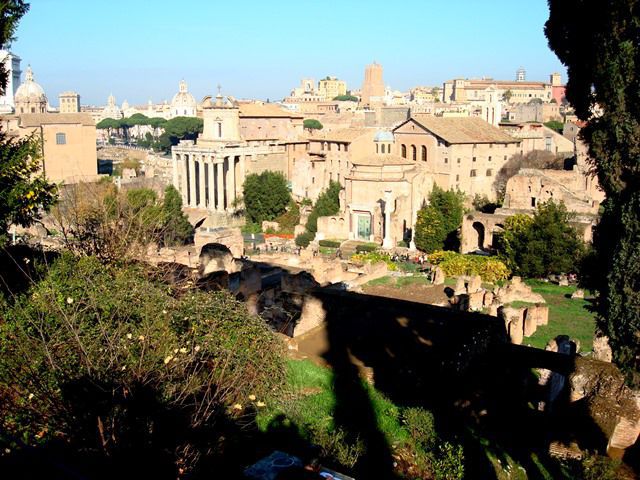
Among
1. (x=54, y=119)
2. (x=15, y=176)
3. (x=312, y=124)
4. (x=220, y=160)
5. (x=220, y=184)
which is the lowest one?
(x=220, y=184)

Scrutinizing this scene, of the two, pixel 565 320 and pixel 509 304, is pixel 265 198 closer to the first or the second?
pixel 509 304

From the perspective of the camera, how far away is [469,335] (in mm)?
9570

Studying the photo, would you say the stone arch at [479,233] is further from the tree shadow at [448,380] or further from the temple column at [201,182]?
the temple column at [201,182]

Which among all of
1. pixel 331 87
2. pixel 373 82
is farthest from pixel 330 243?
pixel 331 87

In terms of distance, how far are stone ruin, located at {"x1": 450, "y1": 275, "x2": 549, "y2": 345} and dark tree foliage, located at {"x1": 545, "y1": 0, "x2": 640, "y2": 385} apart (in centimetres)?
539

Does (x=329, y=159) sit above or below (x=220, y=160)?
above

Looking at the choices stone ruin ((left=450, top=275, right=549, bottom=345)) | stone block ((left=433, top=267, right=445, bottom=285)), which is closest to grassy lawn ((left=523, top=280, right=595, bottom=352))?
stone ruin ((left=450, top=275, right=549, bottom=345))

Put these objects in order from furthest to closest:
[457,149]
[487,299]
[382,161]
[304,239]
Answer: [457,149]
[382,161]
[304,239]
[487,299]

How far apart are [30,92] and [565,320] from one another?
70.0 meters

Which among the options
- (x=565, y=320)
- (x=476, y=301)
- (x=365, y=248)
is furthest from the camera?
(x=365, y=248)

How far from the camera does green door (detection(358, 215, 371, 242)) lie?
3212 centimetres

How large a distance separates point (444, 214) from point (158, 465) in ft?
78.3

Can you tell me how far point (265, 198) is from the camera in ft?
125

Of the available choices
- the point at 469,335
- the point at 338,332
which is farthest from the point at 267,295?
the point at 469,335
